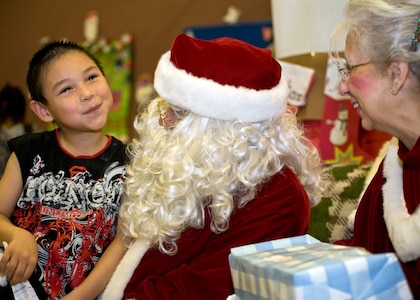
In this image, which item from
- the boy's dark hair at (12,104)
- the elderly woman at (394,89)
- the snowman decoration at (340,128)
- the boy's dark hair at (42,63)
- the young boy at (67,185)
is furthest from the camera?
the boy's dark hair at (12,104)

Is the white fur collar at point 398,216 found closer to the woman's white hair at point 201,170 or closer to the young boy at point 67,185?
the woman's white hair at point 201,170

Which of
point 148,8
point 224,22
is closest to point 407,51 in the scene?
point 224,22

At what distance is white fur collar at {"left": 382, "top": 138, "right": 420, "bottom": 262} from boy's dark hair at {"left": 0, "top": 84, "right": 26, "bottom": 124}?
3357 mm

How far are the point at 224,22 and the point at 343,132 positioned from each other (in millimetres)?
1217

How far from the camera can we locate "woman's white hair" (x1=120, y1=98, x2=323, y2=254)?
5.11 ft

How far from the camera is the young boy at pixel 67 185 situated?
175 cm

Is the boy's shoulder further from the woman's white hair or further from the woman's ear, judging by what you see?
the woman's ear

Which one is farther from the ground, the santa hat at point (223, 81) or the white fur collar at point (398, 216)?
the santa hat at point (223, 81)

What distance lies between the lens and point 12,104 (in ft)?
14.2

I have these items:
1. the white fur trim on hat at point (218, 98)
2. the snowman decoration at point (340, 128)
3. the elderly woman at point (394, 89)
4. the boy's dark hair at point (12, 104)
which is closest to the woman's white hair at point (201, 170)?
the white fur trim on hat at point (218, 98)

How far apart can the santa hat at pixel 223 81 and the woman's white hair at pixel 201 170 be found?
0.15 ft

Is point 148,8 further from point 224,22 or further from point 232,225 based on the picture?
point 232,225

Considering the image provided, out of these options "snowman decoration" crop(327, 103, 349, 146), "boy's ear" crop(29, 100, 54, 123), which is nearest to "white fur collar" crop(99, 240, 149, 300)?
"boy's ear" crop(29, 100, 54, 123)

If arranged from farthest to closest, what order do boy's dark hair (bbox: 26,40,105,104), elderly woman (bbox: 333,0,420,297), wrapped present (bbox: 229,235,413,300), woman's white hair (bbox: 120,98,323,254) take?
1. boy's dark hair (bbox: 26,40,105,104)
2. woman's white hair (bbox: 120,98,323,254)
3. elderly woman (bbox: 333,0,420,297)
4. wrapped present (bbox: 229,235,413,300)
